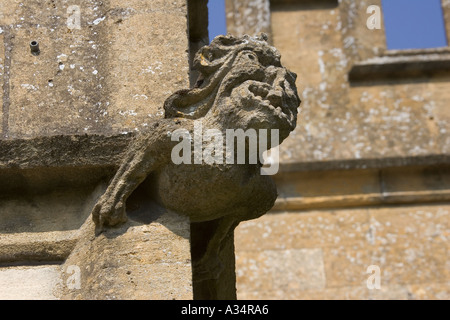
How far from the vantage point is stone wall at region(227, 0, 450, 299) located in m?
8.65

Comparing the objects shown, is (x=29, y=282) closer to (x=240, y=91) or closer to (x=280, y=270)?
(x=240, y=91)

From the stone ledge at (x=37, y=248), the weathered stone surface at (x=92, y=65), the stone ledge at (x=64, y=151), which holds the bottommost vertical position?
the stone ledge at (x=37, y=248)

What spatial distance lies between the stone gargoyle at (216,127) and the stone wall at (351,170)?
502cm

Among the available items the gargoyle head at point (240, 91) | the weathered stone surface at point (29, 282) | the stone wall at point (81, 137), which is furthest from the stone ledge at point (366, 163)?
the weathered stone surface at point (29, 282)

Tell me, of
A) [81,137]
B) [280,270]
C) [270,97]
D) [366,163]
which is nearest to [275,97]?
[270,97]

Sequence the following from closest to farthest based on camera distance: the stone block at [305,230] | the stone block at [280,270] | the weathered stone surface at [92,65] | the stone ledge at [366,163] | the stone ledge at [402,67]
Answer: the weathered stone surface at [92,65] → the stone block at [280,270] → the stone block at [305,230] → the stone ledge at [366,163] → the stone ledge at [402,67]

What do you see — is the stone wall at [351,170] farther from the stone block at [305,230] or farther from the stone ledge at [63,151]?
the stone ledge at [63,151]

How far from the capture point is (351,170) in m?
9.10

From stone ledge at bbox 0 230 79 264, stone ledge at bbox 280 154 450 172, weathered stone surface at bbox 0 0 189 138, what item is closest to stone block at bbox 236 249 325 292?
stone ledge at bbox 280 154 450 172

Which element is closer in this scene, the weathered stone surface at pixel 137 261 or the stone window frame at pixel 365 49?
the weathered stone surface at pixel 137 261

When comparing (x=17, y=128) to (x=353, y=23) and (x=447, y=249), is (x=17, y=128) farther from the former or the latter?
(x=353, y=23)

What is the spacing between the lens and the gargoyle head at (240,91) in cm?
349

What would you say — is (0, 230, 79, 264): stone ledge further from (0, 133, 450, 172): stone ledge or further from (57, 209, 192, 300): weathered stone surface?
(0, 133, 450, 172): stone ledge
